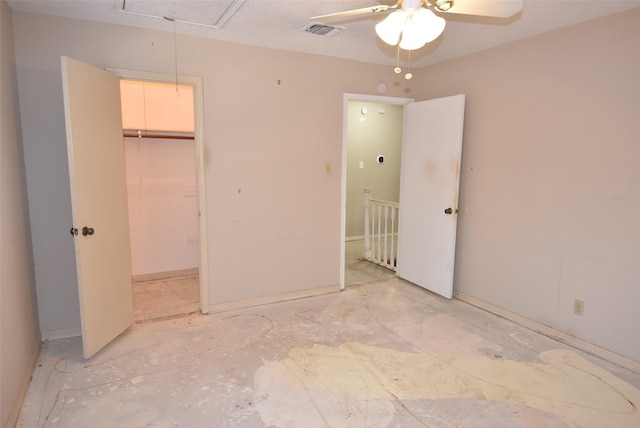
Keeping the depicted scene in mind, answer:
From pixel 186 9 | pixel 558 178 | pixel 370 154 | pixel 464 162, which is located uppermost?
pixel 186 9

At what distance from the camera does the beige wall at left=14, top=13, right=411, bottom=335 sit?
2.68 metres

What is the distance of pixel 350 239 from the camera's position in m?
6.20

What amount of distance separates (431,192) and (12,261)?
339 cm

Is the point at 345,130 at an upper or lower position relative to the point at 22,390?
upper

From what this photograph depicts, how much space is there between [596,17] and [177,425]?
12.1ft

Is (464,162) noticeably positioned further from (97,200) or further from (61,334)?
(61,334)

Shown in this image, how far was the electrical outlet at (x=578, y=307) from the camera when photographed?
2779 mm

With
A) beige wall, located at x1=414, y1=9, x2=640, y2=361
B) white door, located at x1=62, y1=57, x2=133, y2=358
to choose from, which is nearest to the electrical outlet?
beige wall, located at x1=414, y1=9, x2=640, y2=361

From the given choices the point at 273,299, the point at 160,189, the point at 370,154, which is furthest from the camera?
Answer: the point at 370,154

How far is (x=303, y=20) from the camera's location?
2.72 m

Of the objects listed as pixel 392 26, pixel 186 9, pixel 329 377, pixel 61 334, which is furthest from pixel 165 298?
pixel 392 26

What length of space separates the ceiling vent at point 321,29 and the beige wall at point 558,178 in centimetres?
142

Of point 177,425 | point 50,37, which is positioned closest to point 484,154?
point 177,425

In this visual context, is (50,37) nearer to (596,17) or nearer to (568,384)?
(596,17)
